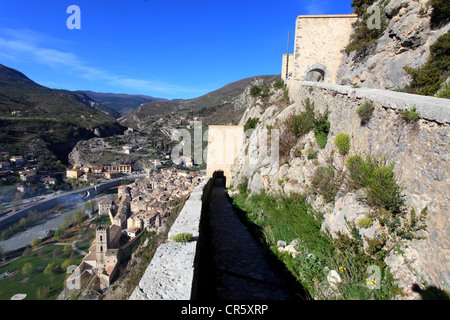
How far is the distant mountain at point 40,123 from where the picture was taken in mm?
55000

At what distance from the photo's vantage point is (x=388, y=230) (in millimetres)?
2777

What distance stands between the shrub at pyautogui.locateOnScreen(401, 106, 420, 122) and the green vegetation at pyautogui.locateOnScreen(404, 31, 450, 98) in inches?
164

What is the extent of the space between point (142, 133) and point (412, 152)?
254ft

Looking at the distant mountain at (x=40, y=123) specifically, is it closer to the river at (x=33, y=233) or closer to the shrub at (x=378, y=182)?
the river at (x=33, y=233)

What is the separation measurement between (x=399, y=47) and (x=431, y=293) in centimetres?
922

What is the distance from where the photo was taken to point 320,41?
1117 centimetres

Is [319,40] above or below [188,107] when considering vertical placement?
below

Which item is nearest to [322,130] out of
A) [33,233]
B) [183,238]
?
[183,238]

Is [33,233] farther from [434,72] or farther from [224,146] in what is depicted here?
[434,72]

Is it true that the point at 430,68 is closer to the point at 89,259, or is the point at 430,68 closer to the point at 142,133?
the point at 89,259

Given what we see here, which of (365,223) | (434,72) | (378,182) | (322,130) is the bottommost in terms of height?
(365,223)

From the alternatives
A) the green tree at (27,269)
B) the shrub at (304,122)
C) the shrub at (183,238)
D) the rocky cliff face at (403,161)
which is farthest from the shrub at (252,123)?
the green tree at (27,269)

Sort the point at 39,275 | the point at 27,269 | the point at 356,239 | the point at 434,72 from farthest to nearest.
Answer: the point at 27,269 < the point at 39,275 < the point at 434,72 < the point at 356,239
